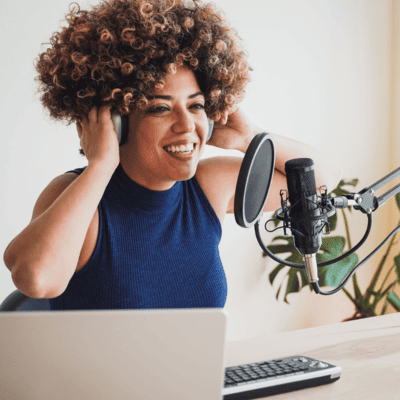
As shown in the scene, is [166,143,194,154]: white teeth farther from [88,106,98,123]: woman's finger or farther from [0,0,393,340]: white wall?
[0,0,393,340]: white wall

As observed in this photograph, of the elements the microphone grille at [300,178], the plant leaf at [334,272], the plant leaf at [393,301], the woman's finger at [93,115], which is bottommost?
the plant leaf at [393,301]

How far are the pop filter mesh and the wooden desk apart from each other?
1.40ft

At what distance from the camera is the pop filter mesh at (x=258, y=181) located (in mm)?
684

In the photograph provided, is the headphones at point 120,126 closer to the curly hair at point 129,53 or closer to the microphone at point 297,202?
the curly hair at point 129,53

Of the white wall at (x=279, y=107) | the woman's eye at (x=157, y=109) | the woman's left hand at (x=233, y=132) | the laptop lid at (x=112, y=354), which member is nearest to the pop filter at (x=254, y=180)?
the laptop lid at (x=112, y=354)

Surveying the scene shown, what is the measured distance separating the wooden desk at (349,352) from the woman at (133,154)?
0.66 feet

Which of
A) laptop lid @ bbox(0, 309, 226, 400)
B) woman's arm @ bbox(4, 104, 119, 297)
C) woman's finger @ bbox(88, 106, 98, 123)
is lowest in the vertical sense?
laptop lid @ bbox(0, 309, 226, 400)

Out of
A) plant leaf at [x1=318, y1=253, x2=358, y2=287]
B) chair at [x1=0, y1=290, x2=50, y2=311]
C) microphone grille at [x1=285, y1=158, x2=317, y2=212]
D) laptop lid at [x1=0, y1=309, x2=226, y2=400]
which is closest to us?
laptop lid at [x1=0, y1=309, x2=226, y2=400]

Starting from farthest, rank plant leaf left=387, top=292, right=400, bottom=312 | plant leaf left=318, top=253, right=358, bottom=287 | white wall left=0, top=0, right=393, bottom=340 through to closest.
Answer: plant leaf left=387, top=292, right=400, bottom=312 → plant leaf left=318, top=253, right=358, bottom=287 → white wall left=0, top=0, right=393, bottom=340

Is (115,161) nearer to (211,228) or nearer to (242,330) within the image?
(211,228)

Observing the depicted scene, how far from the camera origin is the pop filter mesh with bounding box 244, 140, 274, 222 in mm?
684

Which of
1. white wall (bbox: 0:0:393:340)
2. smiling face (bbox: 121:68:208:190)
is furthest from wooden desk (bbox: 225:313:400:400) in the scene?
white wall (bbox: 0:0:393:340)

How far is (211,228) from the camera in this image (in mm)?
1419

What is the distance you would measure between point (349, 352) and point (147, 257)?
54 centimetres
